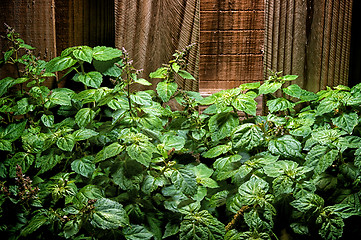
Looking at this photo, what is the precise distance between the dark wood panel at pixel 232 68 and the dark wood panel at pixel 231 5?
0.34 meters

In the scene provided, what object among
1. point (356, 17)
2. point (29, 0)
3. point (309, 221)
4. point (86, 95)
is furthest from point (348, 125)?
point (29, 0)

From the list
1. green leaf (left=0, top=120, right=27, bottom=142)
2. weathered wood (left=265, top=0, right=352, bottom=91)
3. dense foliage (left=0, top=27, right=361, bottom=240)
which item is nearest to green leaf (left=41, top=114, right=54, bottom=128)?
dense foliage (left=0, top=27, right=361, bottom=240)

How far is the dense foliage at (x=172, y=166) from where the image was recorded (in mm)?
1860

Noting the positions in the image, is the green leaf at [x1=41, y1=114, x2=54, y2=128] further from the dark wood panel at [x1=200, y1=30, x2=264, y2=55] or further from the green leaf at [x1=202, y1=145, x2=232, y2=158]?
the dark wood panel at [x1=200, y1=30, x2=264, y2=55]

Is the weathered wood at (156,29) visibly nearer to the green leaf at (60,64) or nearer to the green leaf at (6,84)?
the green leaf at (60,64)

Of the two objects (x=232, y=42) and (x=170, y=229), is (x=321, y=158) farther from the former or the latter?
(x=232, y=42)

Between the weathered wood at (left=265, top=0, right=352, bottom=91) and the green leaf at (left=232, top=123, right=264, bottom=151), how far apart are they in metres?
0.69

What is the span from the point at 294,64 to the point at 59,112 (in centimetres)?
172

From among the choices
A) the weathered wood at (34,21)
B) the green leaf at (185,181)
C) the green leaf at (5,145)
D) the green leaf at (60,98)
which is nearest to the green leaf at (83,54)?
the green leaf at (60,98)

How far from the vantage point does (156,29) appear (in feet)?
8.37

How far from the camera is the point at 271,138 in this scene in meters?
2.19

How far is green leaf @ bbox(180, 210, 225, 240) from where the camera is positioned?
71.0 inches

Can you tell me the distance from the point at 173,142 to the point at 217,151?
0.28 metres

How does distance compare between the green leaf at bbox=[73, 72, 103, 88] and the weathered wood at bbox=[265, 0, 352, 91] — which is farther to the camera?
the weathered wood at bbox=[265, 0, 352, 91]
